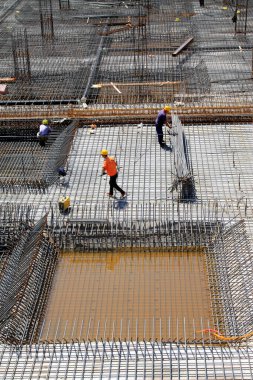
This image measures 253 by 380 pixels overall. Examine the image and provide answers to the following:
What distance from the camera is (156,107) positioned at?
11883 millimetres

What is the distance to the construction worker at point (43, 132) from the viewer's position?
10.9 m

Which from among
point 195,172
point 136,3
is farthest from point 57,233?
point 136,3

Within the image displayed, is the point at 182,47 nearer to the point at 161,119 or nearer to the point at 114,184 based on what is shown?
the point at 161,119

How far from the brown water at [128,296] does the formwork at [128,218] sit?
2 centimetres

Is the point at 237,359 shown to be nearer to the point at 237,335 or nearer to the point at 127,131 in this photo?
the point at 237,335

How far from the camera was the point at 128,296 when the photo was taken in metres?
7.63

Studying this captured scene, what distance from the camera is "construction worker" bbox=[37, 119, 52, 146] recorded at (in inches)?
429

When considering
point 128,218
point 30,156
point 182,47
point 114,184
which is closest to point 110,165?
point 114,184

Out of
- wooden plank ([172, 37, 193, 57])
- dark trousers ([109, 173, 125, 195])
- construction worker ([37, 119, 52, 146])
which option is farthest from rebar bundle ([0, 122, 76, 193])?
wooden plank ([172, 37, 193, 57])

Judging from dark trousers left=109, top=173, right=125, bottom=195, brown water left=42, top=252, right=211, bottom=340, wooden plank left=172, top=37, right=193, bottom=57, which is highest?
wooden plank left=172, top=37, right=193, bottom=57

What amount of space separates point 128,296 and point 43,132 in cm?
456

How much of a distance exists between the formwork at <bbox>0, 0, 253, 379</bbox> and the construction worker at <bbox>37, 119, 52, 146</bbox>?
22 cm

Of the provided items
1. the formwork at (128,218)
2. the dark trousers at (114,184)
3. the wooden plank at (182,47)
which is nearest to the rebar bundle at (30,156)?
the formwork at (128,218)

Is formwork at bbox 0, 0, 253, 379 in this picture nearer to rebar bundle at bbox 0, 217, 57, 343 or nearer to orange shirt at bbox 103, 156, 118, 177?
rebar bundle at bbox 0, 217, 57, 343
